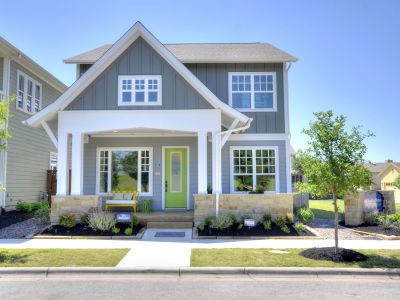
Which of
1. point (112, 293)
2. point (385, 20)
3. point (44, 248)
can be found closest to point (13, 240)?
point (44, 248)

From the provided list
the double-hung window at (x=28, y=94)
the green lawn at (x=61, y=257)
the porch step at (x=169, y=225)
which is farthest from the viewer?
the double-hung window at (x=28, y=94)

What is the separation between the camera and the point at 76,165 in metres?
12.3

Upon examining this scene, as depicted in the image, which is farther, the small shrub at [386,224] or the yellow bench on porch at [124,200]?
the yellow bench on porch at [124,200]

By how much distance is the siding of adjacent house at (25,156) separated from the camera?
16.1m

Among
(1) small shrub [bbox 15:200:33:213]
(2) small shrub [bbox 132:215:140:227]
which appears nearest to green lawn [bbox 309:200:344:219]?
(2) small shrub [bbox 132:215:140:227]

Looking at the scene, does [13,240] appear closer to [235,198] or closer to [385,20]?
[235,198]

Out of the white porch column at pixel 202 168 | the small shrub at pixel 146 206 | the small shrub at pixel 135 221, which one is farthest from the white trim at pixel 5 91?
the white porch column at pixel 202 168

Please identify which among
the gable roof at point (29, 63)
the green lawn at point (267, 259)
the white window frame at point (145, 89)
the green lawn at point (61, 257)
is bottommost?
the green lawn at point (267, 259)

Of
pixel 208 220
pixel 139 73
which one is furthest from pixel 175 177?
pixel 139 73

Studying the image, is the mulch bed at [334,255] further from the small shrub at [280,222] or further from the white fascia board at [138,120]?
the white fascia board at [138,120]

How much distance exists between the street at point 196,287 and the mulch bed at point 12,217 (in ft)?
22.9

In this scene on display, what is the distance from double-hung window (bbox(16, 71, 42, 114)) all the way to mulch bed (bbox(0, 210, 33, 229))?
4.87m

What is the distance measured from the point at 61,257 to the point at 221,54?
427 inches

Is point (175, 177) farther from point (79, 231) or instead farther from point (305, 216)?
point (305, 216)
